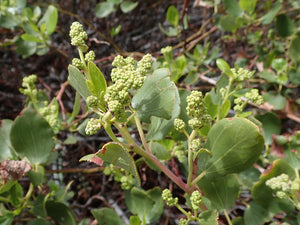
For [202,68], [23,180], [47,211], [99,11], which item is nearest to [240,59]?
[202,68]

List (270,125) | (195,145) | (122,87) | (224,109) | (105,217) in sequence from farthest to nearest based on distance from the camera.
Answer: (270,125), (105,217), (224,109), (195,145), (122,87)

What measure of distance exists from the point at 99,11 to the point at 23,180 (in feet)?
3.84

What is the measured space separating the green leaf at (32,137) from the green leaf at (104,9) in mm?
1096

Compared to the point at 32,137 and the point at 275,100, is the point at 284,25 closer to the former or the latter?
the point at 275,100

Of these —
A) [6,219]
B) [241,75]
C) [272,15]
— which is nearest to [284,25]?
[272,15]

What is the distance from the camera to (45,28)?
1.77 metres

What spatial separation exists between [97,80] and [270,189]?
2.33 ft

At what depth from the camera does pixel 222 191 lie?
1.11 meters

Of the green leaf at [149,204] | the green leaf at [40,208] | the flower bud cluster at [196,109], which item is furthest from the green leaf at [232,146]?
the green leaf at [40,208]

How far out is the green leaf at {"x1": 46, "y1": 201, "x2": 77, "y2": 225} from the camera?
4.26 feet

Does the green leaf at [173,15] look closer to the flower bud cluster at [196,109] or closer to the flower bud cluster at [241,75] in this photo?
the flower bud cluster at [241,75]

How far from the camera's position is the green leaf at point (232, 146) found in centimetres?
81

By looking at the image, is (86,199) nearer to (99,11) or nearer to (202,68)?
(202,68)

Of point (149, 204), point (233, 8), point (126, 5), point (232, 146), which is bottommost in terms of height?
point (149, 204)
